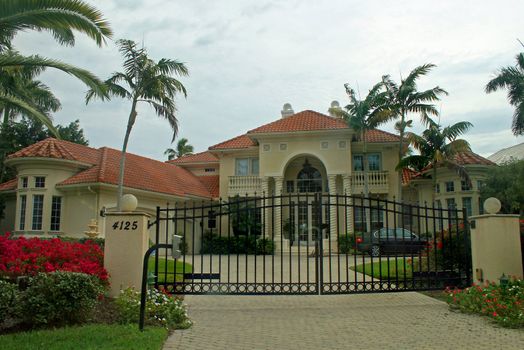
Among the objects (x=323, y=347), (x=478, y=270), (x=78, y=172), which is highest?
(x=78, y=172)

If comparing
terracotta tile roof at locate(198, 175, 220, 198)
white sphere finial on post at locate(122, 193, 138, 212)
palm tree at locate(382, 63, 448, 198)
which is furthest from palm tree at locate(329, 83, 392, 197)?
white sphere finial on post at locate(122, 193, 138, 212)

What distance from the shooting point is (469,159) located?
87.8 feet

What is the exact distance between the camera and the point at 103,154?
24812mm

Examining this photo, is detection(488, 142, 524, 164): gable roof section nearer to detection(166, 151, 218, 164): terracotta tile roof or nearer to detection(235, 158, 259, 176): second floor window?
detection(235, 158, 259, 176): second floor window

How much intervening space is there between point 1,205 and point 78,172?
18.4 feet

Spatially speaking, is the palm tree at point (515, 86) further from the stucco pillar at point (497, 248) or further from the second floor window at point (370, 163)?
the stucco pillar at point (497, 248)

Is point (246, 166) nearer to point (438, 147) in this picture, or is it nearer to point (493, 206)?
point (438, 147)

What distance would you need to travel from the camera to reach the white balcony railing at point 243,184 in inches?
1117

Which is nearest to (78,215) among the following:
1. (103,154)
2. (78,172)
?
(78,172)

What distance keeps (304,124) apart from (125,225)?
20113mm

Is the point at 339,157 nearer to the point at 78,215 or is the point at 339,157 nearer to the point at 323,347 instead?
the point at 78,215

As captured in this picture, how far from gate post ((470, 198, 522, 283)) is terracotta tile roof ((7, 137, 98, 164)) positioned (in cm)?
1840

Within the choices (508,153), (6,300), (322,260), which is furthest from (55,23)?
(508,153)

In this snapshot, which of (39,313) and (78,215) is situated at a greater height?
(78,215)
